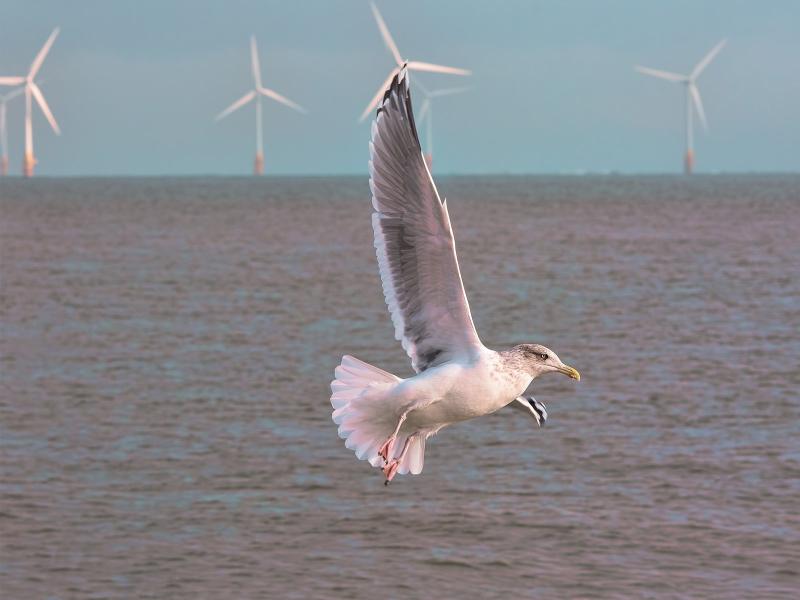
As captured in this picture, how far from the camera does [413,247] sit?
1298cm

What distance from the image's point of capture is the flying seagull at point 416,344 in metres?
12.4

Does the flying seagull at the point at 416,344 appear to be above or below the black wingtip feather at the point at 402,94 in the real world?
below

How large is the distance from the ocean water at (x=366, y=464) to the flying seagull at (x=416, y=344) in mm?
9939

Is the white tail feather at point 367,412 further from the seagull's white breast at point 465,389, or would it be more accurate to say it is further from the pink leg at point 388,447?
the seagull's white breast at point 465,389

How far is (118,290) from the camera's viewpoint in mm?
68375

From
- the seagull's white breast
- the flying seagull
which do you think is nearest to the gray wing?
the flying seagull

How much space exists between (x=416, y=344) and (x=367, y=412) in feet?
2.53

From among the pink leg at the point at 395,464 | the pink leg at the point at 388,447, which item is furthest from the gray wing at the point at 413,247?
the pink leg at the point at 388,447

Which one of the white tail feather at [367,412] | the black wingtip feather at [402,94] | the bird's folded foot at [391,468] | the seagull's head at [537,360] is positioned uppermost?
the black wingtip feather at [402,94]

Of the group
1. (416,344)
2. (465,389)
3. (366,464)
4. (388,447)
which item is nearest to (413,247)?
(416,344)

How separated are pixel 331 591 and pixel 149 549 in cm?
373

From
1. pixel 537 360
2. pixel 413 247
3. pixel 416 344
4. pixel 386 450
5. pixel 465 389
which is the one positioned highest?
pixel 413 247

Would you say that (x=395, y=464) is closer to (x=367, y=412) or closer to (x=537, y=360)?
(x=367, y=412)

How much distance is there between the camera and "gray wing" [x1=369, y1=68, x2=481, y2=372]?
12516 mm
